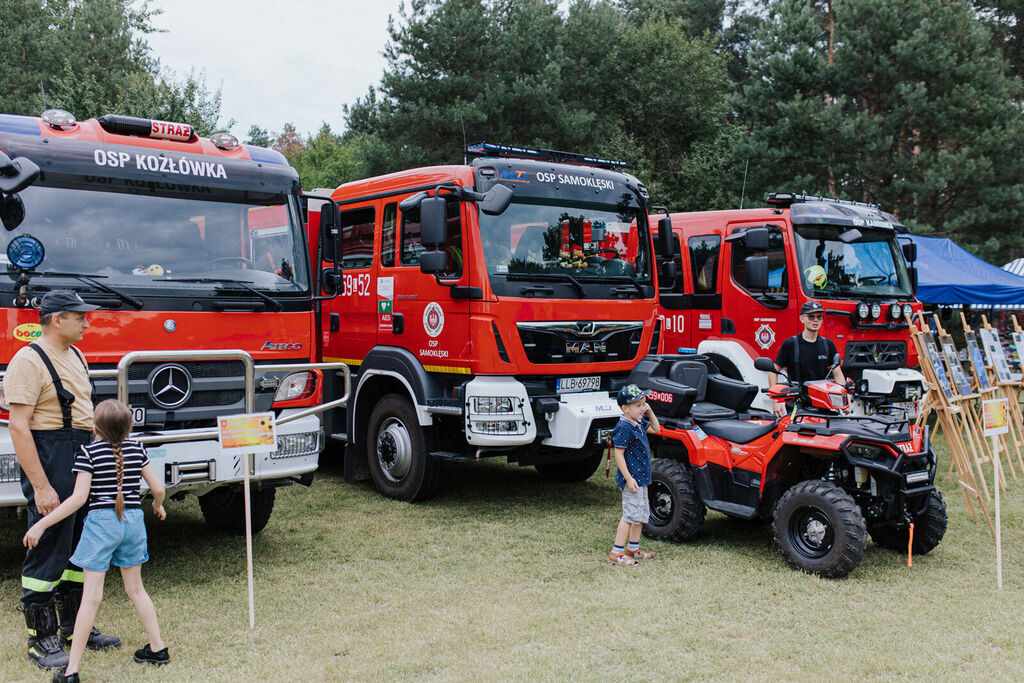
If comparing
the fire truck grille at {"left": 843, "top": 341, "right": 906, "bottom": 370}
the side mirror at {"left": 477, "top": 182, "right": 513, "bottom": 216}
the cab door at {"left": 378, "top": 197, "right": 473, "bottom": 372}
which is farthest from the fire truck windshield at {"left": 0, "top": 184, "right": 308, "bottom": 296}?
the fire truck grille at {"left": 843, "top": 341, "right": 906, "bottom": 370}

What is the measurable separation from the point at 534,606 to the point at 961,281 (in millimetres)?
10212

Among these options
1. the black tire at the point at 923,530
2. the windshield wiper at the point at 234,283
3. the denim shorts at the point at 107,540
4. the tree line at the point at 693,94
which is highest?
the tree line at the point at 693,94

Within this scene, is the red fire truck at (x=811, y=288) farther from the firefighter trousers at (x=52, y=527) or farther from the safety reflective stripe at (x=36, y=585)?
the safety reflective stripe at (x=36, y=585)

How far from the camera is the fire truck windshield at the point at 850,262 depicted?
9086mm

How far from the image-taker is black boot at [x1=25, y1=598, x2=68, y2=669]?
13.7 feet

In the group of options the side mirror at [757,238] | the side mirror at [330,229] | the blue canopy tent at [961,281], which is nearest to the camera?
the side mirror at [330,229]

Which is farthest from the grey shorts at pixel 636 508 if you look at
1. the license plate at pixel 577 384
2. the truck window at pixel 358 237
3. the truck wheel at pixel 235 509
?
the truck window at pixel 358 237

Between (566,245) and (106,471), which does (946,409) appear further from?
(106,471)

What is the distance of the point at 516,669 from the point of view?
4.16 m

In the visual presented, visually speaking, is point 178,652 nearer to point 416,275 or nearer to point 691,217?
point 416,275

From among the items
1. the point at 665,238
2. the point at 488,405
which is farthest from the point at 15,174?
the point at 665,238

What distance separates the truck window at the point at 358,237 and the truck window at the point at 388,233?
196mm

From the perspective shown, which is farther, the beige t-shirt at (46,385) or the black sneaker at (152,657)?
the black sneaker at (152,657)

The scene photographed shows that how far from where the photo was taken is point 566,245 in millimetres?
7344
